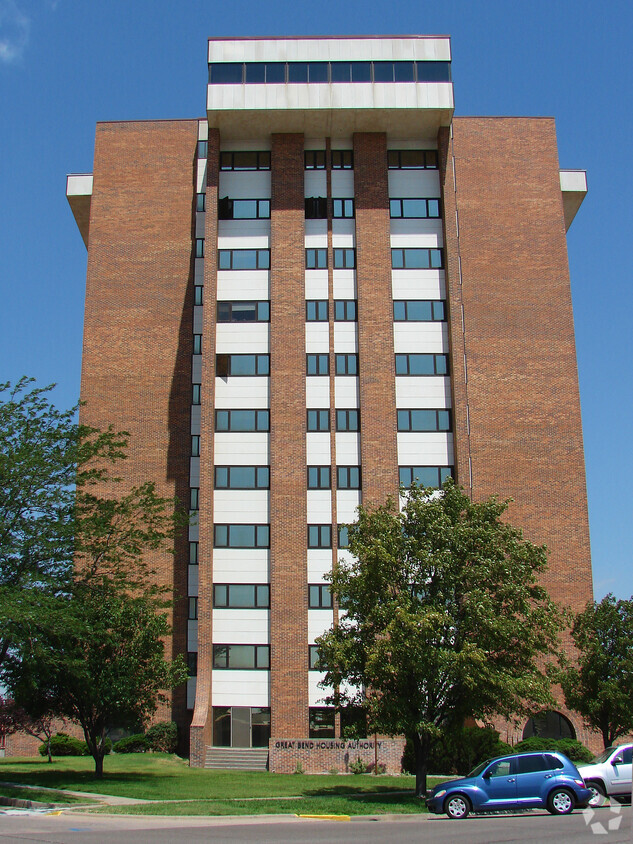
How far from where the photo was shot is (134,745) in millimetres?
40188

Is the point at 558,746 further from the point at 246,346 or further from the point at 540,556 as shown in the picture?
the point at 246,346

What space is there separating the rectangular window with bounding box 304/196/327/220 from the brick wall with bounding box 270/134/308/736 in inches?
25.3

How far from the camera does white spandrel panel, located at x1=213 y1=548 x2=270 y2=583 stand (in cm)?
3947

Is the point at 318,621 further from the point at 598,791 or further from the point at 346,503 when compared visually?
the point at 598,791

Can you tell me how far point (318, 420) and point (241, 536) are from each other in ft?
21.9

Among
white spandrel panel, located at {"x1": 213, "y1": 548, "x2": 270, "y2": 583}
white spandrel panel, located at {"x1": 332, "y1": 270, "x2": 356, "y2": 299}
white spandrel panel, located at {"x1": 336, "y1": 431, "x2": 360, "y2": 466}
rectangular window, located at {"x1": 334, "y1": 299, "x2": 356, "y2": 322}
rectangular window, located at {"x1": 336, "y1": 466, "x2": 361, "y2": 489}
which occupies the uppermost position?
white spandrel panel, located at {"x1": 332, "y1": 270, "x2": 356, "y2": 299}

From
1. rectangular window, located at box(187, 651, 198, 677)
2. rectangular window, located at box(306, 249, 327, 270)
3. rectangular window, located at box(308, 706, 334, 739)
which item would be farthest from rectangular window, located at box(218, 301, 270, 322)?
rectangular window, located at box(308, 706, 334, 739)

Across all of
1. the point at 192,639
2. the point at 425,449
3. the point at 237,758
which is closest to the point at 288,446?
the point at 425,449

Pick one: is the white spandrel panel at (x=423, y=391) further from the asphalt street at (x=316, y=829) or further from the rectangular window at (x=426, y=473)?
the asphalt street at (x=316, y=829)

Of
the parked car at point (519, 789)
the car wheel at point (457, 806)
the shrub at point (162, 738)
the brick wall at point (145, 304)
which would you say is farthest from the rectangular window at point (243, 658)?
the car wheel at point (457, 806)

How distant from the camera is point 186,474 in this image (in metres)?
43.9

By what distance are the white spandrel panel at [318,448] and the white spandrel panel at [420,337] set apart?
5.76 metres

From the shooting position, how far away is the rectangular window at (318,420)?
4094 cm

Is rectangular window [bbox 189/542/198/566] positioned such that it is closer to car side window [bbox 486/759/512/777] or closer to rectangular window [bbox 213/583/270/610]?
rectangular window [bbox 213/583/270/610]
